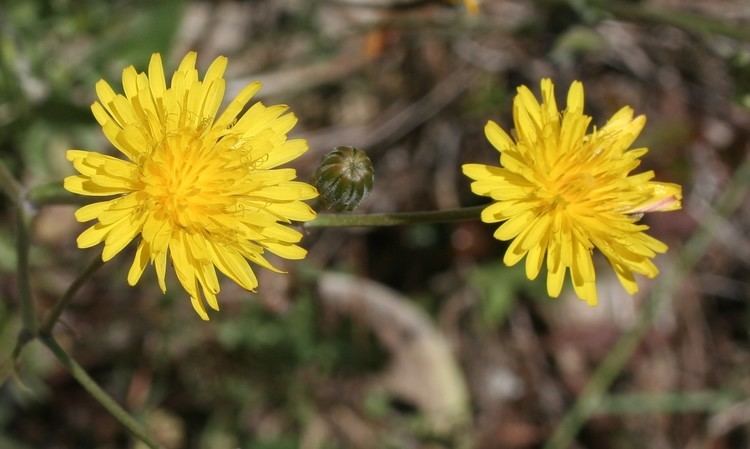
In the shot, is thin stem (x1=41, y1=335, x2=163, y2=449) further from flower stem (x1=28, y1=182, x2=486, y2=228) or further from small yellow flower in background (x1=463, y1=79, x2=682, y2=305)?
small yellow flower in background (x1=463, y1=79, x2=682, y2=305)

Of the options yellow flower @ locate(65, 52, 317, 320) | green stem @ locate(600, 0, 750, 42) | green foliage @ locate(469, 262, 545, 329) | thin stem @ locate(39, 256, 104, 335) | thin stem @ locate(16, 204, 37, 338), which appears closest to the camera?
yellow flower @ locate(65, 52, 317, 320)

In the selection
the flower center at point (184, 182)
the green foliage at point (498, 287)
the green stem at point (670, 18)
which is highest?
the green stem at point (670, 18)

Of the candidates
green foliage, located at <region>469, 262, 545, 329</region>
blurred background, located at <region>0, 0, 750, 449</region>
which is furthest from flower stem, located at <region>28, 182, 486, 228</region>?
green foliage, located at <region>469, 262, 545, 329</region>

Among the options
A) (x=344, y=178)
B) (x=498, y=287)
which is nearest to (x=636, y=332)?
(x=498, y=287)

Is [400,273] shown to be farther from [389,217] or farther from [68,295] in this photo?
[68,295]

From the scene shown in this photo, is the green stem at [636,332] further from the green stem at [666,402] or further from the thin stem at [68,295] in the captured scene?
the thin stem at [68,295]

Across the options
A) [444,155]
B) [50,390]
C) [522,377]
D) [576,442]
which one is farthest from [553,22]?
[50,390]

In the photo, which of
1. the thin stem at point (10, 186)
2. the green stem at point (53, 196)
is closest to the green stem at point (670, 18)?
the green stem at point (53, 196)
